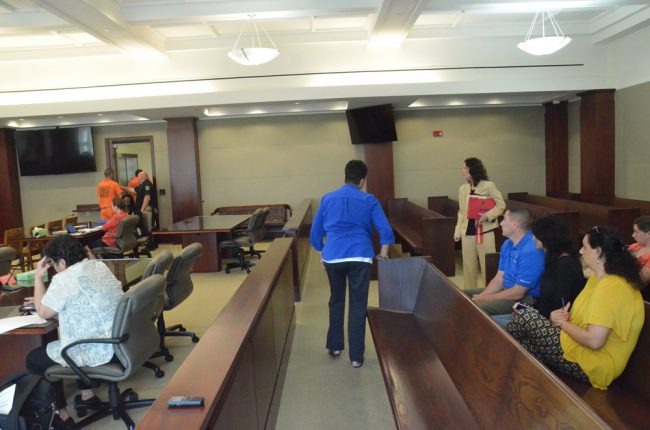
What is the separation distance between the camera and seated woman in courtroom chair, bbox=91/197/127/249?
6641 mm

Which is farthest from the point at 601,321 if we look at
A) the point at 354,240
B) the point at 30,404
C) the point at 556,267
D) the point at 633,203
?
the point at 633,203

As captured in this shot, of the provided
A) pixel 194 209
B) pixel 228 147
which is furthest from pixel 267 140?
pixel 194 209

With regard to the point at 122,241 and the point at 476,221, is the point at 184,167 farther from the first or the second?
the point at 476,221

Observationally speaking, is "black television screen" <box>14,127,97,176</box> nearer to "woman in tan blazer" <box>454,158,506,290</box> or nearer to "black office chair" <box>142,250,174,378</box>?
"black office chair" <box>142,250,174,378</box>

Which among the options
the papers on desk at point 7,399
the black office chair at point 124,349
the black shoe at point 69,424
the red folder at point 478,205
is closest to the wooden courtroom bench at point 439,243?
the red folder at point 478,205

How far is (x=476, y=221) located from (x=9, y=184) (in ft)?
30.5

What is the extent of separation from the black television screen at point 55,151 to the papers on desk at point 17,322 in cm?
771

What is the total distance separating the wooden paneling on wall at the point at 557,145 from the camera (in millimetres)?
9359

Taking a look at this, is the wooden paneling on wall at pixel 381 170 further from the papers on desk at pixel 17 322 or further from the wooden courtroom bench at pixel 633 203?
the papers on desk at pixel 17 322

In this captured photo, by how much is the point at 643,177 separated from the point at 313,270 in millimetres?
5247

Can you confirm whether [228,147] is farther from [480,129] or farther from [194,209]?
[480,129]

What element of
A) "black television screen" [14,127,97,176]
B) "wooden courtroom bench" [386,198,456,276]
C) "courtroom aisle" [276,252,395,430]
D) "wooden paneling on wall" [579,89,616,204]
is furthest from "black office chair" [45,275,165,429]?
"black television screen" [14,127,97,176]

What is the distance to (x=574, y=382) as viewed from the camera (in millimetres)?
2262

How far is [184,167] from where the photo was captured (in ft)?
30.6
